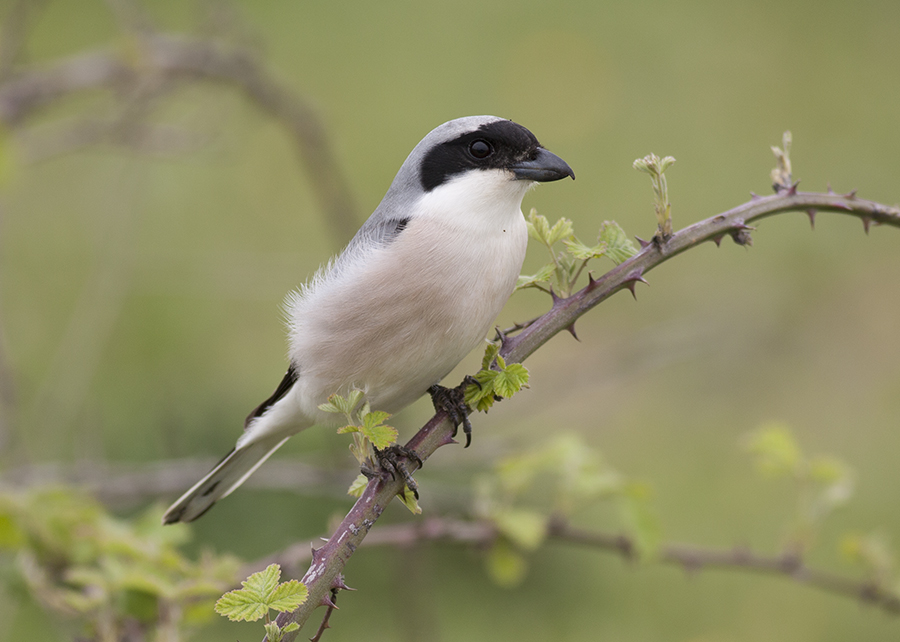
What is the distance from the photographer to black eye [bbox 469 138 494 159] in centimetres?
239

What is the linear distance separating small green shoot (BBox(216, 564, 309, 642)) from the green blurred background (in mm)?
1797

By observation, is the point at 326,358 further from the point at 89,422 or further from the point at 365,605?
the point at 89,422

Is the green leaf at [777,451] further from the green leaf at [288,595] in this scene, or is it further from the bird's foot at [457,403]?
the green leaf at [288,595]

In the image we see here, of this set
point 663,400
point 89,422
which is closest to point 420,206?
point 89,422

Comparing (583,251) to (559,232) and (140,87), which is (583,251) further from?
(140,87)

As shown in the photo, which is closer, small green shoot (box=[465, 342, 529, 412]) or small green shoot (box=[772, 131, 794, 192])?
small green shoot (box=[465, 342, 529, 412])

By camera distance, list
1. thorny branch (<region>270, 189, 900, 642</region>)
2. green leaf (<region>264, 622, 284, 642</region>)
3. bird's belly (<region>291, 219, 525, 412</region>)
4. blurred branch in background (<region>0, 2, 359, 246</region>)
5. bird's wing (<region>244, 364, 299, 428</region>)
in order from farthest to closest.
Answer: blurred branch in background (<region>0, 2, 359, 246</region>)
bird's wing (<region>244, 364, 299, 428</region>)
bird's belly (<region>291, 219, 525, 412</region>)
thorny branch (<region>270, 189, 900, 642</region>)
green leaf (<region>264, 622, 284, 642</region>)

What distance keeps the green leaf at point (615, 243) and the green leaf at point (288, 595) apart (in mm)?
818

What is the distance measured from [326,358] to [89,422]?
130 inches

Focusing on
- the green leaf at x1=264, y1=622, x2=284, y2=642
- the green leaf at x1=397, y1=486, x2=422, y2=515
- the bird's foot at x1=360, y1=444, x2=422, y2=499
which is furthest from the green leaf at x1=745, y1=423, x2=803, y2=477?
the green leaf at x1=264, y1=622, x2=284, y2=642

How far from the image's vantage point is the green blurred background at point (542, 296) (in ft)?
15.9

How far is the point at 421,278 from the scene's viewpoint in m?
2.24

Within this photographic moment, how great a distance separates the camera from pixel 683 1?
33.7 ft

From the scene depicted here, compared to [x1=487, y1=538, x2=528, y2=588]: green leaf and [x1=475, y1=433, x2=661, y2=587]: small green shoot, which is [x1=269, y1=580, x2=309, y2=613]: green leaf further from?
[x1=487, y1=538, x2=528, y2=588]: green leaf
